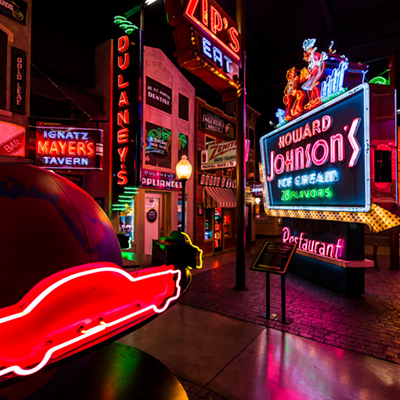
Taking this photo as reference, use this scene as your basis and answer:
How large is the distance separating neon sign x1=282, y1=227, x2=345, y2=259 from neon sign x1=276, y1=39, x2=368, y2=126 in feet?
13.5

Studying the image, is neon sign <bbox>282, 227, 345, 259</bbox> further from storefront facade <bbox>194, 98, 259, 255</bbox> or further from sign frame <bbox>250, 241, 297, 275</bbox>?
storefront facade <bbox>194, 98, 259, 255</bbox>

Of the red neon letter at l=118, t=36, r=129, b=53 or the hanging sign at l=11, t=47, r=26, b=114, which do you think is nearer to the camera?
the hanging sign at l=11, t=47, r=26, b=114

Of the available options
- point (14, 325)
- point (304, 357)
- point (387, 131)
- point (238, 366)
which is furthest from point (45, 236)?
A: point (387, 131)

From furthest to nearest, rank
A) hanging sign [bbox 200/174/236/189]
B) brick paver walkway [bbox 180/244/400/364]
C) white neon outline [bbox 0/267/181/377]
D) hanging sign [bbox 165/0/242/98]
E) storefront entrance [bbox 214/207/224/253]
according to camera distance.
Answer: storefront entrance [bbox 214/207/224/253], hanging sign [bbox 200/174/236/189], hanging sign [bbox 165/0/242/98], brick paver walkway [bbox 180/244/400/364], white neon outline [bbox 0/267/181/377]

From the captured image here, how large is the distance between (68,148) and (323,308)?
795 centimetres

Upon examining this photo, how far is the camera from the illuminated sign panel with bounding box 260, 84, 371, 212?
596 cm

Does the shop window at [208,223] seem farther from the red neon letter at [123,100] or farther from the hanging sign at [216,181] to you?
the red neon letter at [123,100]

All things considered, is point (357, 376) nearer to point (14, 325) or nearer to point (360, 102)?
point (14, 325)

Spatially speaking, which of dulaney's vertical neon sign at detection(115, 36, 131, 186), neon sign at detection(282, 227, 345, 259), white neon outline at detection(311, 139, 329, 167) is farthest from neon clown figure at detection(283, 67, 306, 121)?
dulaney's vertical neon sign at detection(115, 36, 131, 186)

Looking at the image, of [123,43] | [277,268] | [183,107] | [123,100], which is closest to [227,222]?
[183,107]

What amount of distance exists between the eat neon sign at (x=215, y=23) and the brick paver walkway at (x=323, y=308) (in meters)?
6.66

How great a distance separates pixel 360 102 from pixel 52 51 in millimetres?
9596

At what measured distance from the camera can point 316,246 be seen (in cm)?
800

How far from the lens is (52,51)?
8539 millimetres
